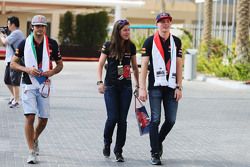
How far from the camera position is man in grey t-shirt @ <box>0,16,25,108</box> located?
44.8 feet

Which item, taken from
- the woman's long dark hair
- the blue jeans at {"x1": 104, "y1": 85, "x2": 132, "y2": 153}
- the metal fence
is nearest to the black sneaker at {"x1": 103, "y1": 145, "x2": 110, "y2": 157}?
the blue jeans at {"x1": 104, "y1": 85, "x2": 132, "y2": 153}

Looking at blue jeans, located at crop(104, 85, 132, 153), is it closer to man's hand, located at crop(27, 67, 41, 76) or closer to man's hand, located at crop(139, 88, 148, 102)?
man's hand, located at crop(139, 88, 148, 102)

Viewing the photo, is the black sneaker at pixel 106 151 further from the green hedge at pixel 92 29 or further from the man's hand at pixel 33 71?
the green hedge at pixel 92 29

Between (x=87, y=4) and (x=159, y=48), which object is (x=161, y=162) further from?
(x=87, y=4)

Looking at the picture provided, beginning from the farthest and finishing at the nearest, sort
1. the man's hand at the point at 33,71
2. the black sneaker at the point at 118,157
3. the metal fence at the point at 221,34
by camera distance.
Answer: the metal fence at the point at 221,34 → the black sneaker at the point at 118,157 → the man's hand at the point at 33,71

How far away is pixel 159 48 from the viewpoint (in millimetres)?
8633

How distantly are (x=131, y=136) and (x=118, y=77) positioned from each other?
252 centimetres

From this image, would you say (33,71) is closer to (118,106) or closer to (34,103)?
(34,103)

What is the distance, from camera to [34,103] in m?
8.62

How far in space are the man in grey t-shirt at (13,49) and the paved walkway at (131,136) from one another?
1.19 feet

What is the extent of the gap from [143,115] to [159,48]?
922mm

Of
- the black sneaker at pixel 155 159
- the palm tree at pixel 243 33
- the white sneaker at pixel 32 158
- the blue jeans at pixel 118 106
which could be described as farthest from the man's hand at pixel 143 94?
the palm tree at pixel 243 33

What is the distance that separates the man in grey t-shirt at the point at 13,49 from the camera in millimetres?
13656

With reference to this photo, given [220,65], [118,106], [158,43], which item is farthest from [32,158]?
[220,65]
